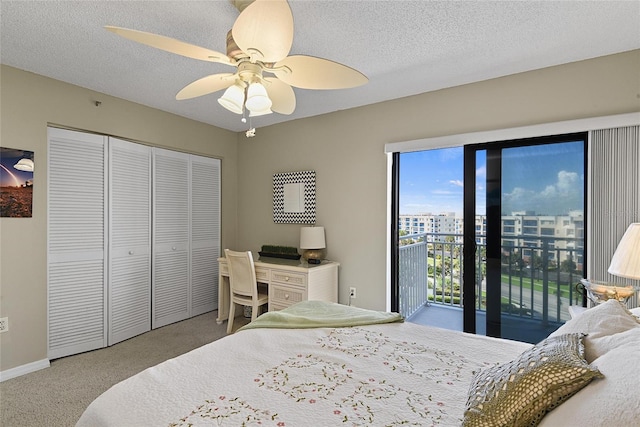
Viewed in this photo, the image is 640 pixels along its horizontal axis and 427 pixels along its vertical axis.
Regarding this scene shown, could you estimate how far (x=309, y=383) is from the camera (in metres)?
1.23

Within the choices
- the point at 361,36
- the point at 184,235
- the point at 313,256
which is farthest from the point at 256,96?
the point at 184,235

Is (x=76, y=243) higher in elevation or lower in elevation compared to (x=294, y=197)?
lower

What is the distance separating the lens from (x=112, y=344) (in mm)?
3117

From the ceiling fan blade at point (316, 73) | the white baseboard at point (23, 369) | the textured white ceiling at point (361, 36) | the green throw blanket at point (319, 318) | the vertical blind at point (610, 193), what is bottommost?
the white baseboard at point (23, 369)

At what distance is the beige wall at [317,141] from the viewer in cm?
245

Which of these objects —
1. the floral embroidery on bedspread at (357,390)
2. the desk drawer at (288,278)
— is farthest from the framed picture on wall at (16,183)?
the floral embroidery on bedspread at (357,390)

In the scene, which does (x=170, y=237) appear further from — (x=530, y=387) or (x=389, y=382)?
(x=530, y=387)

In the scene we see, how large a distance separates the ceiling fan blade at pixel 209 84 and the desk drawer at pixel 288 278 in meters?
1.92

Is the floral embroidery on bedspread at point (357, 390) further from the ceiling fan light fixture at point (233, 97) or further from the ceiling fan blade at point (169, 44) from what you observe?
the ceiling fan blade at point (169, 44)

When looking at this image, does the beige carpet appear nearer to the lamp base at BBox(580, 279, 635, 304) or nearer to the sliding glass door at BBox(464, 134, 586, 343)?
the sliding glass door at BBox(464, 134, 586, 343)

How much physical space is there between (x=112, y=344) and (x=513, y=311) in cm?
385

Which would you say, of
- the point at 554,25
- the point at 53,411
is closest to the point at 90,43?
the point at 53,411

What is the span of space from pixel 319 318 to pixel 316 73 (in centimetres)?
141

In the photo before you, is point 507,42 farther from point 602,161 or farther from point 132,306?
point 132,306
